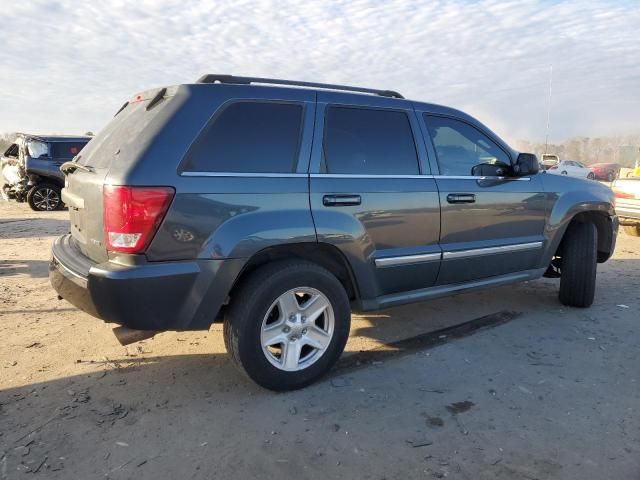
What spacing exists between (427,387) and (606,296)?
3239 mm

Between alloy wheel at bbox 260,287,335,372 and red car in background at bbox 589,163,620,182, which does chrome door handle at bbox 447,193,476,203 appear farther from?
red car in background at bbox 589,163,620,182

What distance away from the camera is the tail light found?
2662mm

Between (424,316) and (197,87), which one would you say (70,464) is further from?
(424,316)

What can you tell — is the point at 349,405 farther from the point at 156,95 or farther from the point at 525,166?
the point at 525,166

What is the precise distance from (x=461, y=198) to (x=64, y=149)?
12.4 metres

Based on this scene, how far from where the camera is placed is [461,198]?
12.9 ft

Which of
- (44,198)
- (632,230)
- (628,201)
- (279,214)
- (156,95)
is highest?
(156,95)

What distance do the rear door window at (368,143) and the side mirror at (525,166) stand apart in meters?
1.06

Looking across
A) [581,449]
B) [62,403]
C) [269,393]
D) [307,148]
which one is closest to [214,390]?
[269,393]

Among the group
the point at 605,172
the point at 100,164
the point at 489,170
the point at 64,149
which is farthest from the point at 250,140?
the point at 605,172

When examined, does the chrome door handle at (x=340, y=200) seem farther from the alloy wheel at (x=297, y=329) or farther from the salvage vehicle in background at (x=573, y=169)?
the salvage vehicle in background at (x=573, y=169)

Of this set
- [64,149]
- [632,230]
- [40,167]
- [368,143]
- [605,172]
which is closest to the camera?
[368,143]

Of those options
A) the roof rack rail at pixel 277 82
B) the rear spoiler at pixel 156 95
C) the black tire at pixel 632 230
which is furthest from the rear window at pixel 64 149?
the black tire at pixel 632 230

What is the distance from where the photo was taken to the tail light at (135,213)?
266 centimetres
